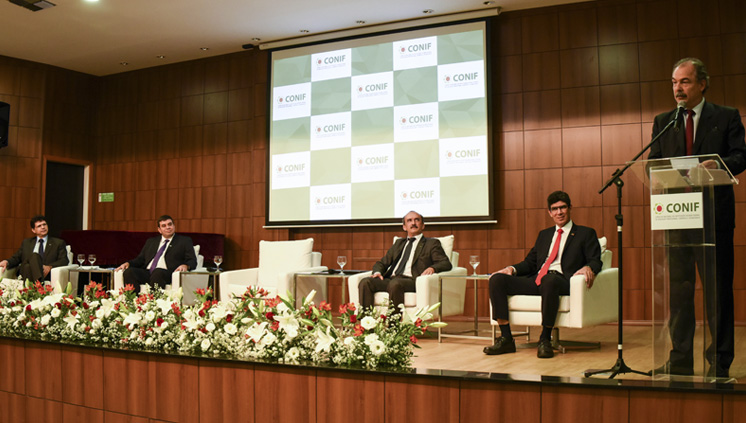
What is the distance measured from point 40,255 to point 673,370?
21.7 ft

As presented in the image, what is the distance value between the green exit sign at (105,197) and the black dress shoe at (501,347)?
6987 millimetres

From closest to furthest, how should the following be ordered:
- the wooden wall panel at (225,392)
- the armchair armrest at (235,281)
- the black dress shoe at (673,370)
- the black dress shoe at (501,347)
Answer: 1. the wooden wall panel at (225,392)
2. the black dress shoe at (673,370)
3. the black dress shoe at (501,347)
4. the armchair armrest at (235,281)

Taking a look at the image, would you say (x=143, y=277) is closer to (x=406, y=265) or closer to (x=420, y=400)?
(x=406, y=265)

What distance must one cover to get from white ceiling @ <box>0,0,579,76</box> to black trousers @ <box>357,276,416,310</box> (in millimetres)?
3181

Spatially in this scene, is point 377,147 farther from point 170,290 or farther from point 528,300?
point 170,290

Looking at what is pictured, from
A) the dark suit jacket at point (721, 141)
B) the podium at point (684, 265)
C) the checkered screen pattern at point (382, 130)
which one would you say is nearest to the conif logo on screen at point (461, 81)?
the checkered screen pattern at point (382, 130)

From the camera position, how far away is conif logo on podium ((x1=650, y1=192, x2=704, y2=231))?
2.86 metres

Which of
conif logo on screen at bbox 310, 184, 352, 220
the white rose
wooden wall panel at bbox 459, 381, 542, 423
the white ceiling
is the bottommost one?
wooden wall panel at bbox 459, 381, 542, 423

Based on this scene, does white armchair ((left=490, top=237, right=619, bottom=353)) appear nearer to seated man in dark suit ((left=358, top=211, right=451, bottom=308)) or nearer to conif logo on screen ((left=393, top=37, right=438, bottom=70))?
seated man in dark suit ((left=358, top=211, right=451, bottom=308))

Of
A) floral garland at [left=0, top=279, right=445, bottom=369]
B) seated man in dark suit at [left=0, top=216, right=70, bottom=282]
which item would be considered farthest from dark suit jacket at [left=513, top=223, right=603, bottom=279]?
seated man in dark suit at [left=0, top=216, right=70, bottom=282]

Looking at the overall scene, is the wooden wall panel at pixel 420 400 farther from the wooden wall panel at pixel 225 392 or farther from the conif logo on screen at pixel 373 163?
the conif logo on screen at pixel 373 163

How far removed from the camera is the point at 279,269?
21.5 feet

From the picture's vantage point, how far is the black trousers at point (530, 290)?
175 inches

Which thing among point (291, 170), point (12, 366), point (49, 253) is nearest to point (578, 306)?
point (12, 366)
